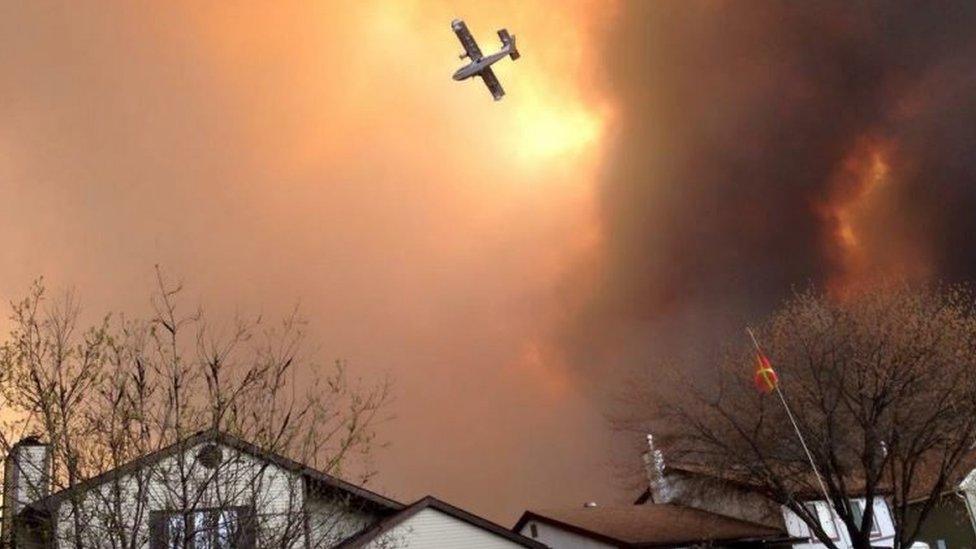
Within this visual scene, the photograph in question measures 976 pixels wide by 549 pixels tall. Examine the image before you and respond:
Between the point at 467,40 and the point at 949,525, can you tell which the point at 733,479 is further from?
the point at 467,40

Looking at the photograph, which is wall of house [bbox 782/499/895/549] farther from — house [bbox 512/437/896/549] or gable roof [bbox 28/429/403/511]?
gable roof [bbox 28/429/403/511]

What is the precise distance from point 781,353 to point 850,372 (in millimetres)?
2478

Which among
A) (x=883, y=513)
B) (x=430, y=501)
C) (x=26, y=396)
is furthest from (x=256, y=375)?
(x=883, y=513)

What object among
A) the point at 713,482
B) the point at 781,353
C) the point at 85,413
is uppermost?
the point at 781,353

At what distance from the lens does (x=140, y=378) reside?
13188 millimetres

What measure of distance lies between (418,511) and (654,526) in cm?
1418

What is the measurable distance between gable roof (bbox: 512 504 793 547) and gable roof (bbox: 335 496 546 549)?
27.4ft

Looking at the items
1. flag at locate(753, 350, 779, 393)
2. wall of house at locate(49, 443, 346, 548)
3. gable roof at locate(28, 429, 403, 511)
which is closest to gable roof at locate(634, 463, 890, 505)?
flag at locate(753, 350, 779, 393)

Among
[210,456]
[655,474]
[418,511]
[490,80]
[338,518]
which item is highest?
[490,80]

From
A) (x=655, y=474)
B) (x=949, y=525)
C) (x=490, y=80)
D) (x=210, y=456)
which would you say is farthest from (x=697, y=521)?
(x=210, y=456)

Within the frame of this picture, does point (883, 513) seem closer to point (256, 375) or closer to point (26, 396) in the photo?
point (256, 375)

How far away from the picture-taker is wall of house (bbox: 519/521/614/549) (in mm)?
31391

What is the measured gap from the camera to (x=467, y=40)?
2377 cm

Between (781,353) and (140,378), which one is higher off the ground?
(781,353)
